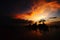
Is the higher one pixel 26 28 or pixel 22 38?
pixel 26 28

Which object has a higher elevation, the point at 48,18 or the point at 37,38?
the point at 48,18

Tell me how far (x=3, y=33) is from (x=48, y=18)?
2668mm

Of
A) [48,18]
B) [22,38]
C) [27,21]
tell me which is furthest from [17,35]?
[48,18]

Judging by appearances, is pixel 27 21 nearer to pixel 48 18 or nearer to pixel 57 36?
pixel 48 18

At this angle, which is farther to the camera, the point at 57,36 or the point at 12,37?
the point at 57,36

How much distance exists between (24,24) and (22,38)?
0.81 metres

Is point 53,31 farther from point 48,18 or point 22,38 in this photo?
point 22,38

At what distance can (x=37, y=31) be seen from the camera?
7.96 metres

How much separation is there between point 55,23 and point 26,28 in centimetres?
174

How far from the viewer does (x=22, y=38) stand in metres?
7.56

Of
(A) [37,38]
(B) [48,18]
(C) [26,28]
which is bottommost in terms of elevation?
(A) [37,38]

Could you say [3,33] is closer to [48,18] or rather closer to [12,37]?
[12,37]

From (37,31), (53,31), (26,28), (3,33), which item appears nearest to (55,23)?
(53,31)

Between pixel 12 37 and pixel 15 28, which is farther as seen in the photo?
pixel 15 28
